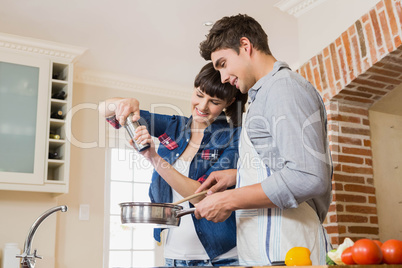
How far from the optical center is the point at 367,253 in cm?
82

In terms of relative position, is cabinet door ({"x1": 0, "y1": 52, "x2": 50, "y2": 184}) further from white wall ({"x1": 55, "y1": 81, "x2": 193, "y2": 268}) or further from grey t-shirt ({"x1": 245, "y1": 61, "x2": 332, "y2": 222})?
grey t-shirt ({"x1": 245, "y1": 61, "x2": 332, "y2": 222})

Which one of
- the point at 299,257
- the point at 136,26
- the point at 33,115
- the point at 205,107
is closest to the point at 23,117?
the point at 33,115

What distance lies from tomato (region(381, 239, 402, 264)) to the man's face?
775 millimetres

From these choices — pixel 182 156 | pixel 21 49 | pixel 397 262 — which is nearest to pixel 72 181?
pixel 21 49

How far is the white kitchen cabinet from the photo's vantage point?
3707mm

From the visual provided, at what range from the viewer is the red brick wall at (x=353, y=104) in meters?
2.72

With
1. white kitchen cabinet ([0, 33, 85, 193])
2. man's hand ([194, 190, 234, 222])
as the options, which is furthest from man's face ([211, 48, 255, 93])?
white kitchen cabinet ([0, 33, 85, 193])

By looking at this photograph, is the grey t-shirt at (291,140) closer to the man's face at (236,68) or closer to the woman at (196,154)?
the man's face at (236,68)

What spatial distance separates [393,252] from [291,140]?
402mm

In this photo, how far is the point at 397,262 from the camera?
830 mm

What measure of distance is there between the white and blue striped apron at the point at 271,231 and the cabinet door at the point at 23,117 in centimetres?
281

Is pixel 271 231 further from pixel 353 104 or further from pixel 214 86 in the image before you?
pixel 353 104

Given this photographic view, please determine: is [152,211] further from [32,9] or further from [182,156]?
[32,9]

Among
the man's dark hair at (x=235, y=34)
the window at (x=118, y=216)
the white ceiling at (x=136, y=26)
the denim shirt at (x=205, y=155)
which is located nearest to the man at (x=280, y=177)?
the man's dark hair at (x=235, y=34)
